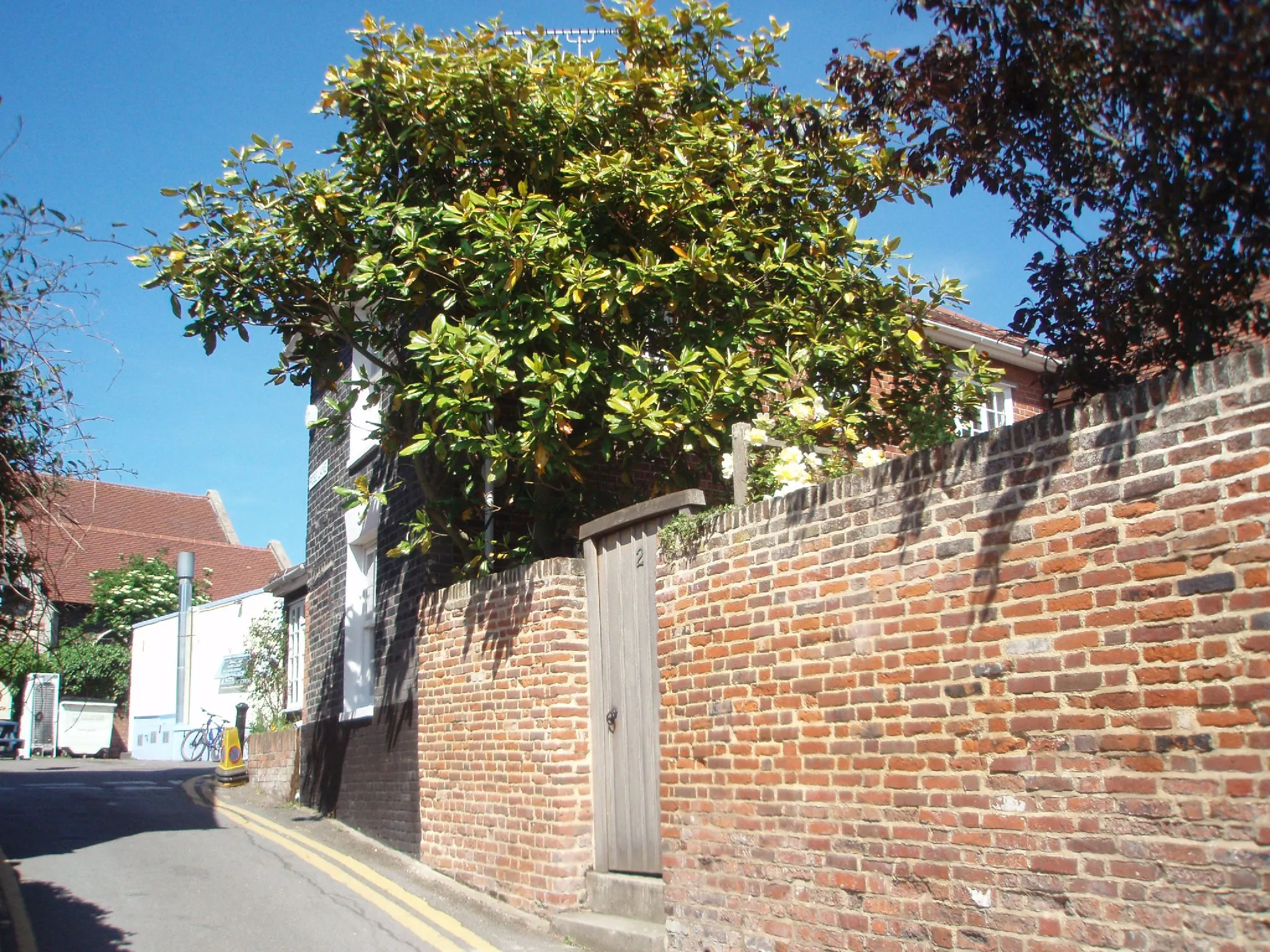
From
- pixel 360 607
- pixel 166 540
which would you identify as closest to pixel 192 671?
pixel 166 540

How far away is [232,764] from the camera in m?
18.2

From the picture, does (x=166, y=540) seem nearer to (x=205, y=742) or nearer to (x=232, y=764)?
(x=205, y=742)

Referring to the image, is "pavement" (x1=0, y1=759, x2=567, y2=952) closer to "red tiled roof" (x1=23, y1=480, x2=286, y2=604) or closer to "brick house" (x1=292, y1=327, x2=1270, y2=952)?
"brick house" (x1=292, y1=327, x2=1270, y2=952)

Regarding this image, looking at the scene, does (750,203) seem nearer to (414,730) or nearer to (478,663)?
(478,663)

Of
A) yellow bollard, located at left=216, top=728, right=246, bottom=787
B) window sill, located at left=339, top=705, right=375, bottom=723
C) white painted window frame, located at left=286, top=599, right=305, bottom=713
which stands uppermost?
white painted window frame, located at left=286, top=599, right=305, bottom=713

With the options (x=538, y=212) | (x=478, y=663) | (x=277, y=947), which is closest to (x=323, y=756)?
(x=478, y=663)

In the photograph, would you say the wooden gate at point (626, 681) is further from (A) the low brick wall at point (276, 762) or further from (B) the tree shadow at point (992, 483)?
(A) the low brick wall at point (276, 762)

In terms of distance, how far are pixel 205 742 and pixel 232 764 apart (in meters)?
15.3

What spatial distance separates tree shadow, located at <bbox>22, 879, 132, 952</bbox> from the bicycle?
23.3 meters

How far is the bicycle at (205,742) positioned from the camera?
104 ft

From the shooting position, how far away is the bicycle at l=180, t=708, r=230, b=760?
104ft

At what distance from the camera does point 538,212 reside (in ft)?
29.4

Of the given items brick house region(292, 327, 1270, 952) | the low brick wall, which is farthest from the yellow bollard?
brick house region(292, 327, 1270, 952)

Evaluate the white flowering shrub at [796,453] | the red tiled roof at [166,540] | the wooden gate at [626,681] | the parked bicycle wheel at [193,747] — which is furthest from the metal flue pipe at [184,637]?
the white flowering shrub at [796,453]
